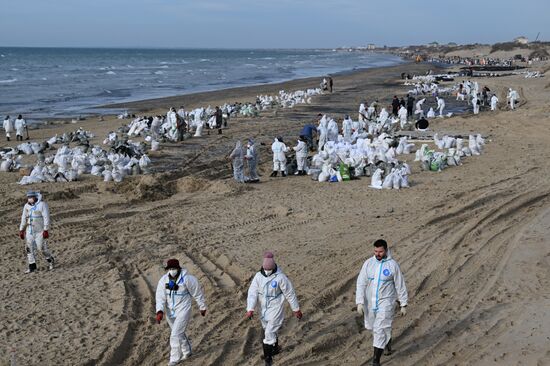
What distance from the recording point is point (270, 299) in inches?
269

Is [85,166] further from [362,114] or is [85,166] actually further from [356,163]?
[362,114]

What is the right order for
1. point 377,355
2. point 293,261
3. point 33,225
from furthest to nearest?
point 293,261 → point 33,225 → point 377,355

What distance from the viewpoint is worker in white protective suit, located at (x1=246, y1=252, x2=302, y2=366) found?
676 centimetres

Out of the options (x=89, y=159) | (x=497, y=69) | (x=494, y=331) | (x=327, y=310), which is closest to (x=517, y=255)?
(x=494, y=331)

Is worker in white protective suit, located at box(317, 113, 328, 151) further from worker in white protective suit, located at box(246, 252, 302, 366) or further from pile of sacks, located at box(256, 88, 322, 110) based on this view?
worker in white protective suit, located at box(246, 252, 302, 366)

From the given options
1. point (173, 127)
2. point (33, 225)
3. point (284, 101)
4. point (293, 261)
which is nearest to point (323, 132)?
point (173, 127)

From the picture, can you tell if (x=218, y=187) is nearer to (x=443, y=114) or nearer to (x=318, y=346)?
(x=318, y=346)

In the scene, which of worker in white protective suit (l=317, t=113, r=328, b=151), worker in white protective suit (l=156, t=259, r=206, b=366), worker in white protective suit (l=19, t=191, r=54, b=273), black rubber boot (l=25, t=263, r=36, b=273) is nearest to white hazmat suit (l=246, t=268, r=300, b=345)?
worker in white protective suit (l=156, t=259, r=206, b=366)

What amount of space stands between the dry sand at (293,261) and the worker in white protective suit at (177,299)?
1.02 ft

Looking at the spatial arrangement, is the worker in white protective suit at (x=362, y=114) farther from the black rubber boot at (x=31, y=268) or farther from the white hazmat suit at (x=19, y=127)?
the black rubber boot at (x=31, y=268)

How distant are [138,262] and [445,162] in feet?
33.1

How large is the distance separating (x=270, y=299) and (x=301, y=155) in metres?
10.6

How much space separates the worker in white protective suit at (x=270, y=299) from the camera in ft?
22.2

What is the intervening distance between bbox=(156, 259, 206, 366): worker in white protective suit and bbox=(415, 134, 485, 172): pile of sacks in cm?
1146
